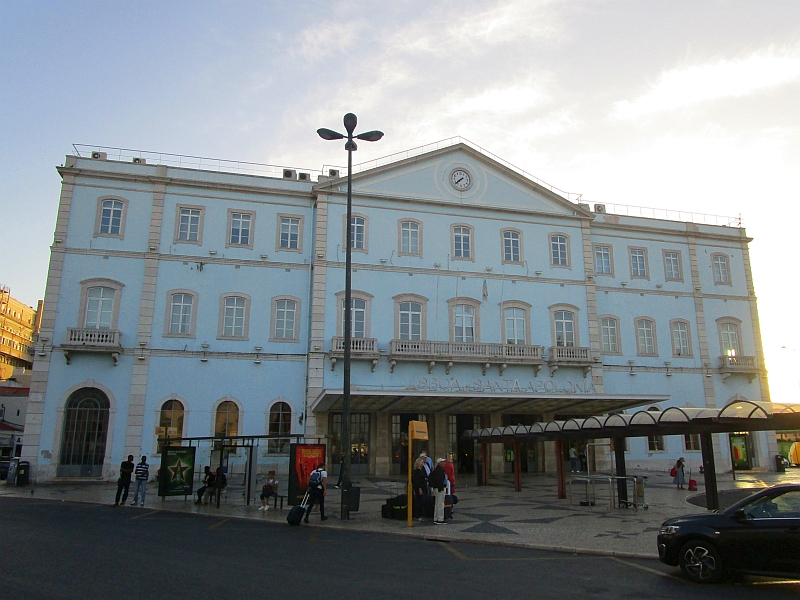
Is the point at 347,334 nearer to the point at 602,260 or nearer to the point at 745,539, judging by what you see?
the point at 745,539

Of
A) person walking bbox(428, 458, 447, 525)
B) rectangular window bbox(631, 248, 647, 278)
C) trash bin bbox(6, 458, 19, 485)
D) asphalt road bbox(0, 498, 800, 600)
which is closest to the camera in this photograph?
asphalt road bbox(0, 498, 800, 600)

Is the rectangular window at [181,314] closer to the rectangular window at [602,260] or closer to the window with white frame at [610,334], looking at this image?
the window with white frame at [610,334]

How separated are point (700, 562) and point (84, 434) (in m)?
25.2

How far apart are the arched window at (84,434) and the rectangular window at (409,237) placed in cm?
1511

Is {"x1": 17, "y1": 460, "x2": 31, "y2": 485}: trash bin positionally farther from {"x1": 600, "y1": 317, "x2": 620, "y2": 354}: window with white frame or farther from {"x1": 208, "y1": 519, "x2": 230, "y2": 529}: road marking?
{"x1": 600, "y1": 317, "x2": 620, "y2": 354}: window with white frame

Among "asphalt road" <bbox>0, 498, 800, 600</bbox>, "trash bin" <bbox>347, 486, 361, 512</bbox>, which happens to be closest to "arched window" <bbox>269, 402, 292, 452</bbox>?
"trash bin" <bbox>347, 486, 361, 512</bbox>

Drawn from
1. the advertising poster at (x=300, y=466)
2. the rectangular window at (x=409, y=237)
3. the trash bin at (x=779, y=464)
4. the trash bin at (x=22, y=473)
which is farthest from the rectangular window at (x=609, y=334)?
the trash bin at (x=22, y=473)

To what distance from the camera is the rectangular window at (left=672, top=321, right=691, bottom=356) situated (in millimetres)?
35219

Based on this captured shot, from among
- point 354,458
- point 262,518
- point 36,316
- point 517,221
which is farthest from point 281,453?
point 36,316

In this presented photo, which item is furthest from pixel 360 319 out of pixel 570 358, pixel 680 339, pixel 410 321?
pixel 680 339

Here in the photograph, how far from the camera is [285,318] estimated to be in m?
29.9

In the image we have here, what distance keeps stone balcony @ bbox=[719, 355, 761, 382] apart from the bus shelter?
57.7ft

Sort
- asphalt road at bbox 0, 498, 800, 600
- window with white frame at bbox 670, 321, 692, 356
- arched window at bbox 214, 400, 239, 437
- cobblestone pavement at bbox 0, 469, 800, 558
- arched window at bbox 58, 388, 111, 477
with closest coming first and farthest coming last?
1. asphalt road at bbox 0, 498, 800, 600
2. cobblestone pavement at bbox 0, 469, 800, 558
3. arched window at bbox 58, 388, 111, 477
4. arched window at bbox 214, 400, 239, 437
5. window with white frame at bbox 670, 321, 692, 356

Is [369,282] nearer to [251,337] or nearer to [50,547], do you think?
[251,337]
